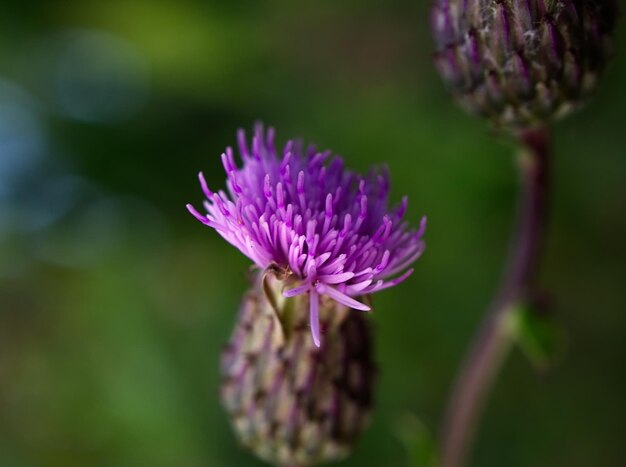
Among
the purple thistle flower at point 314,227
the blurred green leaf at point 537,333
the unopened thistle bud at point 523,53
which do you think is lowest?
the blurred green leaf at point 537,333

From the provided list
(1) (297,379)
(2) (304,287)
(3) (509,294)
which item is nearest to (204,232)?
(3) (509,294)

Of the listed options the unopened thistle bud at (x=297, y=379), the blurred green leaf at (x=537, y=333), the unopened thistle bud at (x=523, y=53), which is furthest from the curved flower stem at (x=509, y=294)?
the unopened thistle bud at (x=297, y=379)

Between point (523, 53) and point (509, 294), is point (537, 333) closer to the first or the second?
point (509, 294)

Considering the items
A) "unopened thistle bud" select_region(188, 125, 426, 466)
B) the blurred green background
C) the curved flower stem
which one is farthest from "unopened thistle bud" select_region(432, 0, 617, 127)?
the blurred green background

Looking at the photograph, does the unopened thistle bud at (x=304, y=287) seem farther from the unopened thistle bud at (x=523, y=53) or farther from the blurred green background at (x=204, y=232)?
the blurred green background at (x=204, y=232)

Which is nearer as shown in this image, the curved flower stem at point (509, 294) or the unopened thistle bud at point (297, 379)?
the unopened thistle bud at point (297, 379)

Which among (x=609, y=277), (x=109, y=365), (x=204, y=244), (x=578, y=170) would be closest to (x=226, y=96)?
(x=204, y=244)

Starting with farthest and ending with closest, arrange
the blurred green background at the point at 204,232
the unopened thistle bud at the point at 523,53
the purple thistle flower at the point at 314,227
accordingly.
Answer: the blurred green background at the point at 204,232 → the unopened thistle bud at the point at 523,53 → the purple thistle flower at the point at 314,227
